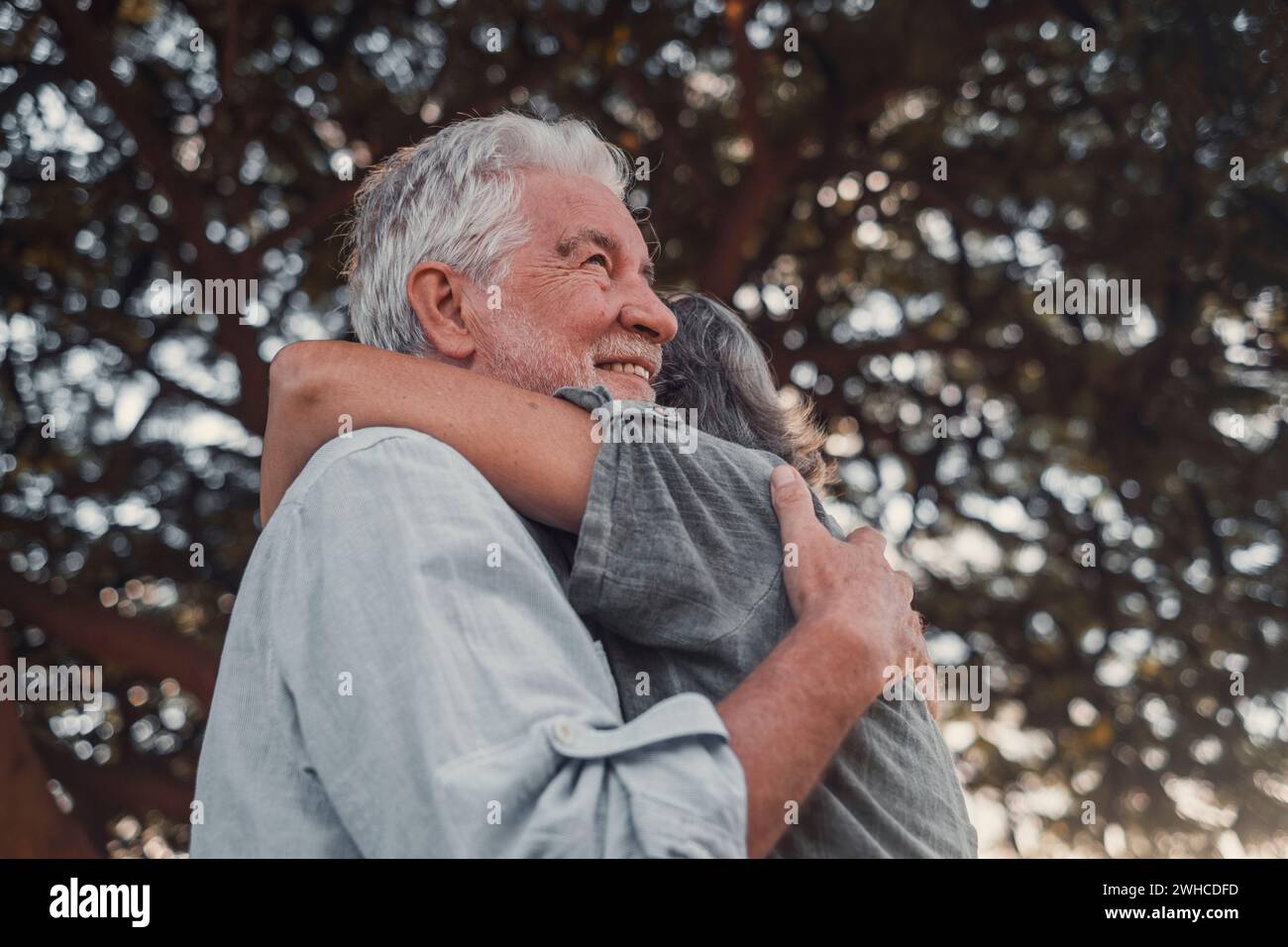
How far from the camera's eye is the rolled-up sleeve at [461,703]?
1038 mm

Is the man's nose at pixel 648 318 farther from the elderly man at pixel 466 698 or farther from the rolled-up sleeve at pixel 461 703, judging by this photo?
the rolled-up sleeve at pixel 461 703

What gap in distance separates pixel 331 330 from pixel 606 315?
350 centimetres

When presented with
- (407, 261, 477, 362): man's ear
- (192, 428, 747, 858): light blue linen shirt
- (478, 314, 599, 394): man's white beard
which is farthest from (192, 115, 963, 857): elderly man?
(407, 261, 477, 362): man's ear

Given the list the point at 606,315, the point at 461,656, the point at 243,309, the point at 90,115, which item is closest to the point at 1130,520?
the point at 243,309

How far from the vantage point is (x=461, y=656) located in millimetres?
1097

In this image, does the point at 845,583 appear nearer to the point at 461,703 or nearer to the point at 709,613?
the point at 709,613

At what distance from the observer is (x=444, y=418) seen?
1.44 meters

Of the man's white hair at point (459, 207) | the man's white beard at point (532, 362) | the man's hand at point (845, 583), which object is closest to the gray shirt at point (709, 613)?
the man's hand at point (845, 583)

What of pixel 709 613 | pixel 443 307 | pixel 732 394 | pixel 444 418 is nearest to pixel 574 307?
pixel 443 307

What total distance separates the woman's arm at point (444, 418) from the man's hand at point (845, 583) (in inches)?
10.7

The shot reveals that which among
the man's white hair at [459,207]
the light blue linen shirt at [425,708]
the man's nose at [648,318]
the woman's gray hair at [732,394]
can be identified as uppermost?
the man's white hair at [459,207]

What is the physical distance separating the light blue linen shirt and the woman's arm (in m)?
0.08

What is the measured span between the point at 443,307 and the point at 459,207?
17 centimetres
